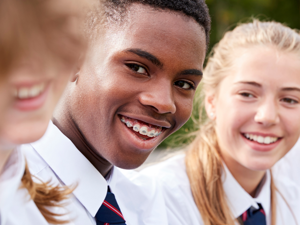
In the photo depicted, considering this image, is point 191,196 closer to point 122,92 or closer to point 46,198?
point 122,92

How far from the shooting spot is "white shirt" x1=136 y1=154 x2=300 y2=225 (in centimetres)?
203

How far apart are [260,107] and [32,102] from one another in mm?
1755

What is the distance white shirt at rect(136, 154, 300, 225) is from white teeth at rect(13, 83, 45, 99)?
4.85ft

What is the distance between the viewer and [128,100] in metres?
1.34

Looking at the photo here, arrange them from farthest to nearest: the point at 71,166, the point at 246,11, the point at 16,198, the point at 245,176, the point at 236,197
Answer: the point at 246,11 → the point at 245,176 → the point at 236,197 → the point at 71,166 → the point at 16,198

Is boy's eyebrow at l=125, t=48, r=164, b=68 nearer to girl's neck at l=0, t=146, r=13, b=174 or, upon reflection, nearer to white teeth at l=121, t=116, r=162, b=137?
white teeth at l=121, t=116, r=162, b=137

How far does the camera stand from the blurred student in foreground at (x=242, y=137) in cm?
210

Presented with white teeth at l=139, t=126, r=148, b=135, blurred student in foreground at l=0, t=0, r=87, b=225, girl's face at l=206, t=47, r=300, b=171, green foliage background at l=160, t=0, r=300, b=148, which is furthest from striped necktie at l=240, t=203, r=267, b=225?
green foliage background at l=160, t=0, r=300, b=148

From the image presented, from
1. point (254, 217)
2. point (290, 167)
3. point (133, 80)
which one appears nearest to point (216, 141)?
point (254, 217)

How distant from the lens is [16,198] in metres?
0.95

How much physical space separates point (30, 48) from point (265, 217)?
2.18 metres

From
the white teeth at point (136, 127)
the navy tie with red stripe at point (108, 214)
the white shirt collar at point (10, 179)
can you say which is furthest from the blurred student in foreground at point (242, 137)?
the white shirt collar at point (10, 179)

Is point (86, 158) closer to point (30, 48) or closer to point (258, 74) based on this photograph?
point (30, 48)

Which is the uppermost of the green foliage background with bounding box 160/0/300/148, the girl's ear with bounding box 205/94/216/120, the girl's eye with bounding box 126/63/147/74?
the green foliage background with bounding box 160/0/300/148
